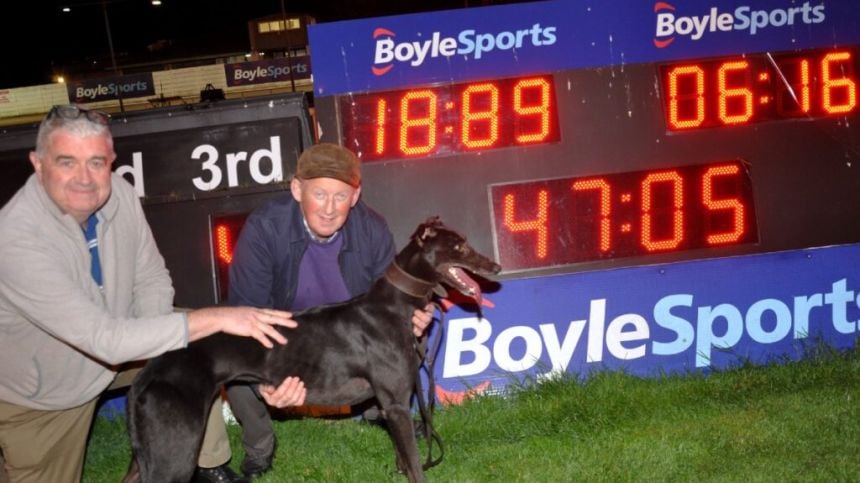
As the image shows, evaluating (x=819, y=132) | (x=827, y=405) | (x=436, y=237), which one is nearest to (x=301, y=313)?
(x=436, y=237)

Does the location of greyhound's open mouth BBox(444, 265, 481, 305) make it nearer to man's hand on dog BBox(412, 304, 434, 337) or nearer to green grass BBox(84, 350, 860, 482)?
man's hand on dog BBox(412, 304, 434, 337)

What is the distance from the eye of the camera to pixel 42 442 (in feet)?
10.4

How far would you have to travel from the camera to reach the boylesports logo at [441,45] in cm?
498

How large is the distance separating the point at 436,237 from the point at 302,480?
159 centimetres

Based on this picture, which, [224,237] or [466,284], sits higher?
[224,237]

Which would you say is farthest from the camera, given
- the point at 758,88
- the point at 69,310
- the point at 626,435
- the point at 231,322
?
the point at 758,88

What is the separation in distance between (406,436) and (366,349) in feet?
1.49

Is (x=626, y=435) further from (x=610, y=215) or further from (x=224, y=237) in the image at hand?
(x=224, y=237)

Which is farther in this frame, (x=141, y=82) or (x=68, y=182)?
(x=141, y=82)

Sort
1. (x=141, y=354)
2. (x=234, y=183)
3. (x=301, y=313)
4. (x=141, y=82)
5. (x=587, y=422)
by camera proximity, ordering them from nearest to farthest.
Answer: (x=141, y=354) → (x=301, y=313) → (x=587, y=422) → (x=234, y=183) → (x=141, y=82)

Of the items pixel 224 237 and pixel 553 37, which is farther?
pixel 553 37

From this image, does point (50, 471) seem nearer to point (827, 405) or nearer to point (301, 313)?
point (301, 313)

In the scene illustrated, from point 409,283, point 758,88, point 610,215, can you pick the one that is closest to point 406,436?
point 409,283

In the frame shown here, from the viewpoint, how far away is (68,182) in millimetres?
2953
